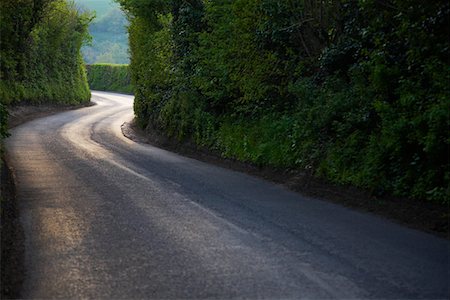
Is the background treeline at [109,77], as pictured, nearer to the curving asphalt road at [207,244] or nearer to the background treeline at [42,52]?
the background treeline at [42,52]

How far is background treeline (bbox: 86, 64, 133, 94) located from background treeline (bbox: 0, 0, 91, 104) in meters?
20.1

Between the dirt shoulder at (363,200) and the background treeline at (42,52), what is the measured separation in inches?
756

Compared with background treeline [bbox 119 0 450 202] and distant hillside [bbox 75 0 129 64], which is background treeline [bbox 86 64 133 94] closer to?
background treeline [bbox 119 0 450 202]

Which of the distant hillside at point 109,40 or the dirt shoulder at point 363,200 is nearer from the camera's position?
the dirt shoulder at point 363,200

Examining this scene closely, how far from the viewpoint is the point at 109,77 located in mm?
81875

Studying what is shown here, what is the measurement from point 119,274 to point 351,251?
10.5ft

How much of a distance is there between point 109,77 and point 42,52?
35082 millimetres

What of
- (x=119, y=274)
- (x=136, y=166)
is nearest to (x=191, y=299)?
(x=119, y=274)

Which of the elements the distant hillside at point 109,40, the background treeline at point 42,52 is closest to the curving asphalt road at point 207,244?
the background treeline at point 42,52

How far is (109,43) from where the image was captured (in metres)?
161

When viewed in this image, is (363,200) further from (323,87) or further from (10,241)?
(10,241)

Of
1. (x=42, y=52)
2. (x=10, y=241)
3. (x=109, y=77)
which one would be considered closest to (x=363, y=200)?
(x=10, y=241)

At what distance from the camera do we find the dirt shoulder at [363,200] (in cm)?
966

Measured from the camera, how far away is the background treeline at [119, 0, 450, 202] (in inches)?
430
